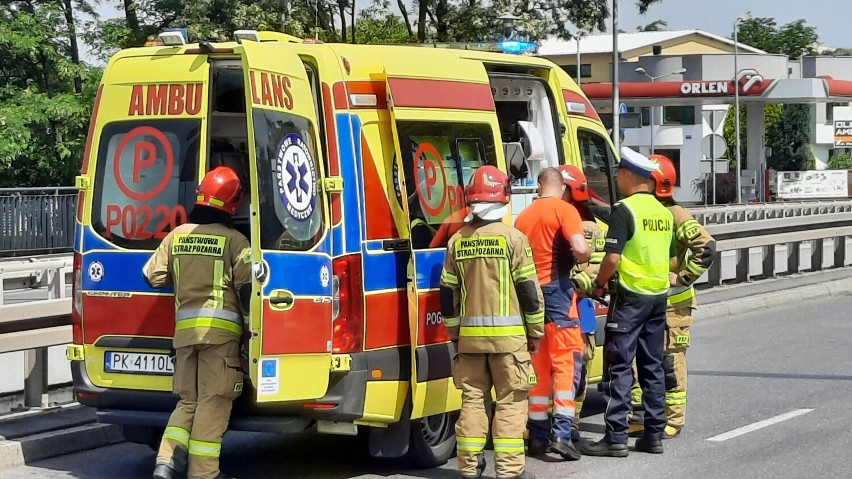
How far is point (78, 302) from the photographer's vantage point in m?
Answer: 7.46

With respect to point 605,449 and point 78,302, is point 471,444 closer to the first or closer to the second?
point 605,449

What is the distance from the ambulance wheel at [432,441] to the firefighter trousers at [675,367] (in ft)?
5.43

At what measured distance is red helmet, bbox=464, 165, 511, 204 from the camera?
7.24 meters

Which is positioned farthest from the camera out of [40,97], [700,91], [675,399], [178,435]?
[700,91]

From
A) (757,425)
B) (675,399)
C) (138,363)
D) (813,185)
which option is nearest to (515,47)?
(675,399)

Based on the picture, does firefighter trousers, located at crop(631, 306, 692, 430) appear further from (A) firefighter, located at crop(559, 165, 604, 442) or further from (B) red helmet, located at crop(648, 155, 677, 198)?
(B) red helmet, located at crop(648, 155, 677, 198)

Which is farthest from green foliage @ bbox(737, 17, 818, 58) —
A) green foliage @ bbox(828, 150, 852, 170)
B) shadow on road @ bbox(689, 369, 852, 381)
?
shadow on road @ bbox(689, 369, 852, 381)

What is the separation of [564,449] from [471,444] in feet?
3.43

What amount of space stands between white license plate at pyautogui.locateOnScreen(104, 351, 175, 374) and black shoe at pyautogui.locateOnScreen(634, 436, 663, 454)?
3.05 m

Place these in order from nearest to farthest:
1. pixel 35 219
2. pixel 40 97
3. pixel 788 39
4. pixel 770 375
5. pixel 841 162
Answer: pixel 770 375 → pixel 35 219 → pixel 40 97 → pixel 841 162 → pixel 788 39

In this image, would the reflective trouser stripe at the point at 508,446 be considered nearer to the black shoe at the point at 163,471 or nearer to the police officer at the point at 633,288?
the police officer at the point at 633,288

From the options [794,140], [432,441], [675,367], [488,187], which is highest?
[794,140]

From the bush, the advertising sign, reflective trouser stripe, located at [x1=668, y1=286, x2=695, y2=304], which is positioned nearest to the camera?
reflective trouser stripe, located at [x1=668, y1=286, x2=695, y2=304]

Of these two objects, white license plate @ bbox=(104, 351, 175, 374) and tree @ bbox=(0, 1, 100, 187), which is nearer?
white license plate @ bbox=(104, 351, 175, 374)
